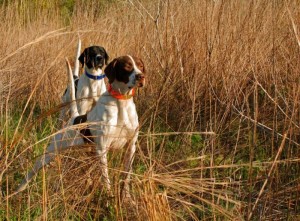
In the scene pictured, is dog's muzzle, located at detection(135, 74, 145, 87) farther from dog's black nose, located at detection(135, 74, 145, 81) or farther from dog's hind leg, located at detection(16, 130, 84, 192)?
dog's hind leg, located at detection(16, 130, 84, 192)

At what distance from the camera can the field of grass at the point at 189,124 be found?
204cm

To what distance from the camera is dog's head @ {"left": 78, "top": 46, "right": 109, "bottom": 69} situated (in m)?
4.97

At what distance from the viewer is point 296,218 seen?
221cm

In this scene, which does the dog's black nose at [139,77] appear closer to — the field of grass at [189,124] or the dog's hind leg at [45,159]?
the field of grass at [189,124]

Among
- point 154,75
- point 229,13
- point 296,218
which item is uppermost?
point 229,13

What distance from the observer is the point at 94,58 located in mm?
4965

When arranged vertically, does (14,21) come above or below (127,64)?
above

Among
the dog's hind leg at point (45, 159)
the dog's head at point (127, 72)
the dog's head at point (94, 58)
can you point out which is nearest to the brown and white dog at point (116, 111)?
the dog's head at point (127, 72)

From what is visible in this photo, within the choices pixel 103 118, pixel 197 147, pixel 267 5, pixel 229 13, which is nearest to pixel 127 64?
pixel 103 118

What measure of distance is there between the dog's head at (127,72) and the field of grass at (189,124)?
0.69ft

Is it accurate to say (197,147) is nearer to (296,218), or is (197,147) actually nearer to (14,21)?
(296,218)

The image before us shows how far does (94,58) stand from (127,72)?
62.1 inches

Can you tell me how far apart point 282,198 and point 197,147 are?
3.42 ft

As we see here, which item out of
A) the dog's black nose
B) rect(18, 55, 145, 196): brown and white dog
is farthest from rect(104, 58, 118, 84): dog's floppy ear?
the dog's black nose
